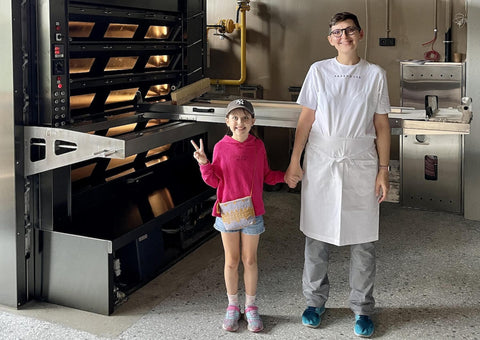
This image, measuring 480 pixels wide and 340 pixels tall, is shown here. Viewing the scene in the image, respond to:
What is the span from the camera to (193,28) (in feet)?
13.2

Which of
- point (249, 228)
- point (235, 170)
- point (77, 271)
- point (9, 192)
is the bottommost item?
point (77, 271)

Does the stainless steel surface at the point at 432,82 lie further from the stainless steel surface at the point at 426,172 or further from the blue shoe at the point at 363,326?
the blue shoe at the point at 363,326

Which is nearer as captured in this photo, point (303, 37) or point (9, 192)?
point (9, 192)

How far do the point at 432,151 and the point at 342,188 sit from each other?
2.31m

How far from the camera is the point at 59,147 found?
276 centimetres

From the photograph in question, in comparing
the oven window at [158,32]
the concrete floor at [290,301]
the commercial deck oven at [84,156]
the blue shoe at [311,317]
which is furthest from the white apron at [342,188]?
the oven window at [158,32]

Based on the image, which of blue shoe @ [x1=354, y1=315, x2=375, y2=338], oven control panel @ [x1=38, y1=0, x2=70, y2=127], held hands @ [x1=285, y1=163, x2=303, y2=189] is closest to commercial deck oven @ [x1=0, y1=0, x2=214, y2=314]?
oven control panel @ [x1=38, y1=0, x2=70, y2=127]

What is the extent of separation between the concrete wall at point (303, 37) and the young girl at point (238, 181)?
2.73 metres

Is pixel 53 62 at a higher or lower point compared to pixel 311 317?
higher

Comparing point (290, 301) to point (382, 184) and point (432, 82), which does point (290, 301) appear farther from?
point (432, 82)

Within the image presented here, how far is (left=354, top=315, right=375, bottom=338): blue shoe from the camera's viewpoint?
8.51ft

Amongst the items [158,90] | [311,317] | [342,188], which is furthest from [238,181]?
[158,90]

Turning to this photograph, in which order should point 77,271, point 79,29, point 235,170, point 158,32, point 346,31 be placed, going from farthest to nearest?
point 158,32 < point 79,29 < point 77,271 < point 235,170 < point 346,31

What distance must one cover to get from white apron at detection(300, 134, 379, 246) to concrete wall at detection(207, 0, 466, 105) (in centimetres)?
260
